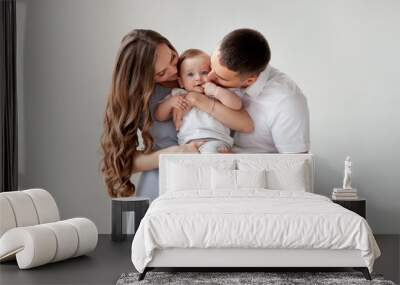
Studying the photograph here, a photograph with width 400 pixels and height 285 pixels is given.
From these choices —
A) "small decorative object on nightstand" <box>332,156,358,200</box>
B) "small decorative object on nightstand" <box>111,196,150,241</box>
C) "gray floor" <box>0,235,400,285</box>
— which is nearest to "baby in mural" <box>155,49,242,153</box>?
"small decorative object on nightstand" <box>111,196,150,241</box>

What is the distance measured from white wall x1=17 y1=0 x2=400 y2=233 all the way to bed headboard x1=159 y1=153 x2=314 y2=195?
0.74 m

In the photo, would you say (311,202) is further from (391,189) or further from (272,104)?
(391,189)

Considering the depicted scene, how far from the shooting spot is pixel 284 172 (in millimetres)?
6062

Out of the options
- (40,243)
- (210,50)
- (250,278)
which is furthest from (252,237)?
(210,50)

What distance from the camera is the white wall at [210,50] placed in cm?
699

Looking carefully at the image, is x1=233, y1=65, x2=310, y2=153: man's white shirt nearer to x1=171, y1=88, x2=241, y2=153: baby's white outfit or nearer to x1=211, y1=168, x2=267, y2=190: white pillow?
x1=171, y1=88, x2=241, y2=153: baby's white outfit

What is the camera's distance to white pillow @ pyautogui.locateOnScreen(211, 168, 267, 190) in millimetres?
5926

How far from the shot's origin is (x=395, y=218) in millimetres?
7074

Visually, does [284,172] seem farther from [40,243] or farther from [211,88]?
[40,243]

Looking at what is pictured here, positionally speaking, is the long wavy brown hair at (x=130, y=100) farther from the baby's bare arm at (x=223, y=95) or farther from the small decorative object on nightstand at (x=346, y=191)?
the small decorative object on nightstand at (x=346, y=191)

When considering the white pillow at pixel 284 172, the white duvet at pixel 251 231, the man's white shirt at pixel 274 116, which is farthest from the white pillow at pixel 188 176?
the white duvet at pixel 251 231

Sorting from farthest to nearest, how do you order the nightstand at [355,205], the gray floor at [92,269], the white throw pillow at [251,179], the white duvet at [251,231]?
1. the nightstand at [355,205]
2. the white throw pillow at [251,179]
3. the gray floor at [92,269]
4. the white duvet at [251,231]

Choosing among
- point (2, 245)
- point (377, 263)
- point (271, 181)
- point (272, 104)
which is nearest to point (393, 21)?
point (272, 104)

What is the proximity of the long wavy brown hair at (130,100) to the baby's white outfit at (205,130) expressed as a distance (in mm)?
317
